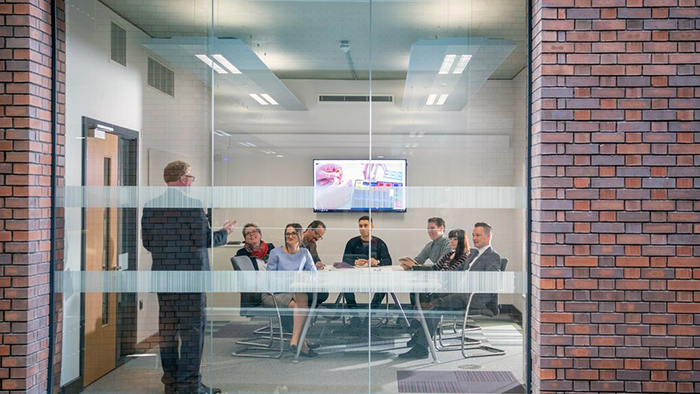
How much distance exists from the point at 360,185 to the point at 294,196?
484 millimetres

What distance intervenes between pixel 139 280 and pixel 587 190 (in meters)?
3.18

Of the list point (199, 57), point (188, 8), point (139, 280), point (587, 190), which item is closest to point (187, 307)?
point (139, 280)

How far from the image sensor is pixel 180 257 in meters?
4.28

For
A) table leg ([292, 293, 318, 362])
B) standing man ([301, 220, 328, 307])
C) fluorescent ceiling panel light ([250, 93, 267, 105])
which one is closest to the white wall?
fluorescent ceiling panel light ([250, 93, 267, 105])

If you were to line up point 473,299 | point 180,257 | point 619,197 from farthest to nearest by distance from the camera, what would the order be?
point 180,257, point 473,299, point 619,197

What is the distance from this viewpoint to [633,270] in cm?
369

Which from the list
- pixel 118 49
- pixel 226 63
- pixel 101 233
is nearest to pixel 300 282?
pixel 101 233

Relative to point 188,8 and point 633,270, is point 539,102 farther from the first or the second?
point 188,8

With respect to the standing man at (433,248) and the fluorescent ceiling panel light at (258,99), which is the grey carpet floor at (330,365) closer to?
the standing man at (433,248)

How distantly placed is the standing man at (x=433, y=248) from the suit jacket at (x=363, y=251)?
12cm

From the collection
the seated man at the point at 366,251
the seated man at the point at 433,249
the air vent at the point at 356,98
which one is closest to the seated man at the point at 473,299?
the seated man at the point at 433,249

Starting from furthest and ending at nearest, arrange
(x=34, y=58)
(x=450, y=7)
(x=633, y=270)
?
1. (x=450, y=7)
2. (x=34, y=58)
3. (x=633, y=270)

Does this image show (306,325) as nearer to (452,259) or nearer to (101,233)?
(452,259)

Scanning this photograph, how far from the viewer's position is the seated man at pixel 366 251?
420 centimetres
